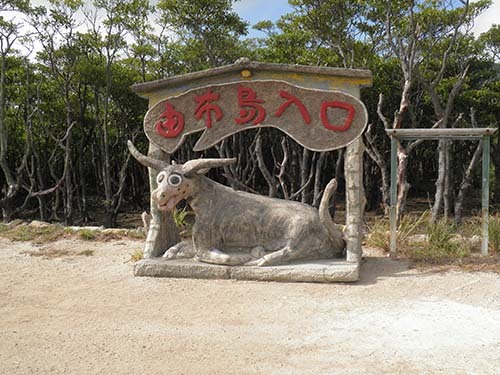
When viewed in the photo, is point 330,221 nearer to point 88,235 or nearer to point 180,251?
point 180,251

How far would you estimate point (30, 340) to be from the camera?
3.88m

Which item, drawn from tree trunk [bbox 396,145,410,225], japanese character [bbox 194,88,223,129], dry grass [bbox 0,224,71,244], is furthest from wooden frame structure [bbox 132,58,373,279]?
tree trunk [bbox 396,145,410,225]

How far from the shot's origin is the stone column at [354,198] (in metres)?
5.68

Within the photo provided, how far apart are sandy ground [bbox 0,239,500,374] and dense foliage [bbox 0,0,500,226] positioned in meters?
4.50

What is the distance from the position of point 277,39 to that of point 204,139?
6.52 metres

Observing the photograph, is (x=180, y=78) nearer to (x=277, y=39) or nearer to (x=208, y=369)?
(x=208, y=369)

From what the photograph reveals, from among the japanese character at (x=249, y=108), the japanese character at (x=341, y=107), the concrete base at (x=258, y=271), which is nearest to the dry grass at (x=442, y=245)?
the concrete base at (x=258, y=271)

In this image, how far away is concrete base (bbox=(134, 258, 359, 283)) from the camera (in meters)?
5.36

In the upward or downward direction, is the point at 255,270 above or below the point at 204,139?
below

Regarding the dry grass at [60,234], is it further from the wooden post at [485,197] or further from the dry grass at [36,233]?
the wooden post at [485,197]

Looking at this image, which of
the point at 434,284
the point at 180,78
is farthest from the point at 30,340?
the point at 434,284

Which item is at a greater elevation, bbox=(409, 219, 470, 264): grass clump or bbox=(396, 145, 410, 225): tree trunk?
bbox=(396, 145, 410, 225): tree trunk

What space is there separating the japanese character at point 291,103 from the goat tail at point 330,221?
2.63ft

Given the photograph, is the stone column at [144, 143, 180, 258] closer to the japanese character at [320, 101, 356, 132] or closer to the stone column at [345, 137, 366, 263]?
the japanese character at [320, 101, 356, 132]
